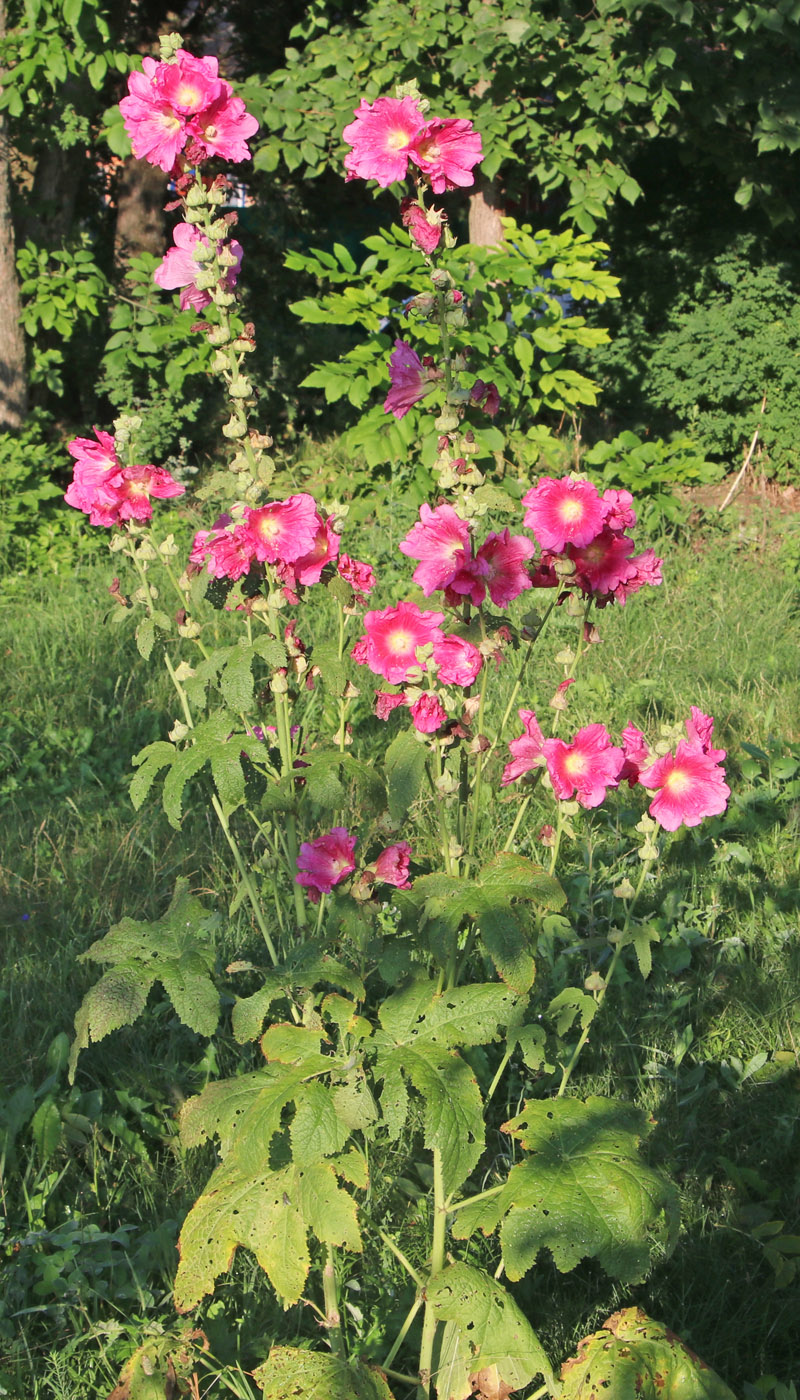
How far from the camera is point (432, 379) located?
67.4 inches

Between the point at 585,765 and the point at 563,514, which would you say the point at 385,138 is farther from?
the point at 585,765

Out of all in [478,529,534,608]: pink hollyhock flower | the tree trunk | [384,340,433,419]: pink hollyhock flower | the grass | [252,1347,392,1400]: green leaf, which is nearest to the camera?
[252,1347,392,1400]: green leaf

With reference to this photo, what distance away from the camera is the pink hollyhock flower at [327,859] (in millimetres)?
1730

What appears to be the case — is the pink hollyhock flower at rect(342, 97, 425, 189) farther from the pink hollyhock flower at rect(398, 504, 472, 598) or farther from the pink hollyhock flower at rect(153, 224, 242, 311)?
the pink hollyhock flower at rect(398, 504, 472, 598)

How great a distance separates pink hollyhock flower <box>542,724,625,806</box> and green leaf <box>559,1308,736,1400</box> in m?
0.68

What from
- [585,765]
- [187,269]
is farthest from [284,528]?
[585,765]

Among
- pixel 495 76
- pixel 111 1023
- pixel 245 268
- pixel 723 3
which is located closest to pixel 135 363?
pixel 245 268

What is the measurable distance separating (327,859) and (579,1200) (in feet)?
1.90

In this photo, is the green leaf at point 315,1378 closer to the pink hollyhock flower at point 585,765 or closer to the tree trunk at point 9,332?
the pink hollyhock flower at point 585,765

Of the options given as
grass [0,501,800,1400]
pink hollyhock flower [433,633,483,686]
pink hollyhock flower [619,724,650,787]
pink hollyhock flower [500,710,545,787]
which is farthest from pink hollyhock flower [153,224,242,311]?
grass [0,501,800,1400]

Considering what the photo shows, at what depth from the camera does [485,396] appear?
1.70 m

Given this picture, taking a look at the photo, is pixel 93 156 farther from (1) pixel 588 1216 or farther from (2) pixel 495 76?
(1) pixel 588 1216

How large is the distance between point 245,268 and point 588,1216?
647cm

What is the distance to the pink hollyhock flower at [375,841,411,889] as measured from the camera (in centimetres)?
166
